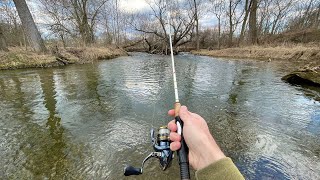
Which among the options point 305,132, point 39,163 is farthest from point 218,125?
point 39,163

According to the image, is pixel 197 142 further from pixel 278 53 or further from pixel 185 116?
pixel 278 53

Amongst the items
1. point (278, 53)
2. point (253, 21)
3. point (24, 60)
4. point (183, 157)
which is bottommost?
point (183, 157)

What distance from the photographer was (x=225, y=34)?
121ft

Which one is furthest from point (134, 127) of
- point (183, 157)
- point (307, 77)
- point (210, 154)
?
point (307, 77)

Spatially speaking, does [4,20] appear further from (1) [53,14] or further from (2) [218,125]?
(2) [218,125]

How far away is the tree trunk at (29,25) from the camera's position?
1099cm

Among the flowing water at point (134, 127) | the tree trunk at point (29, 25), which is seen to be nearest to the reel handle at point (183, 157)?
the flowing water at point (134, 127)

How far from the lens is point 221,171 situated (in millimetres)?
1091

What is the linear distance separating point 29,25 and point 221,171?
13618mm

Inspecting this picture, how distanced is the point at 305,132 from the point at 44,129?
4.51m

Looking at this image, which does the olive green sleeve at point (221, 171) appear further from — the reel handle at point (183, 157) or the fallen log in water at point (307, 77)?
the fallen log in water at point (307, 77)

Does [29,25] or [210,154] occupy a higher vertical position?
[29,25]

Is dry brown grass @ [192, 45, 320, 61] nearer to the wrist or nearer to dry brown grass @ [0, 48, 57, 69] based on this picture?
the wrist

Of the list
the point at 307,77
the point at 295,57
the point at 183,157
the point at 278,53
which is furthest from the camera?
the point at 278,53
